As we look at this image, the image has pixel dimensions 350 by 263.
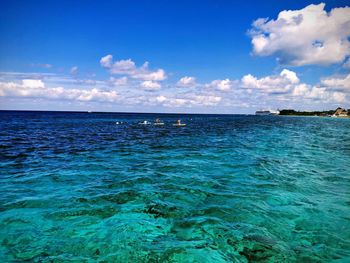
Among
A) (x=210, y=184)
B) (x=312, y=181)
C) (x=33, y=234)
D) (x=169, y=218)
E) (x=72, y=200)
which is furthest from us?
(x=312, y=181)

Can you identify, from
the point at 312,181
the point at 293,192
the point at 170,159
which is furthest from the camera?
the point at 170,159

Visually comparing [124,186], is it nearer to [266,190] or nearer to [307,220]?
[266,190]

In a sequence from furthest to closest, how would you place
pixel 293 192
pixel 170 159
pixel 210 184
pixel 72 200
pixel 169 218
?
pixel 170 159, pixel 210 184, pixel 293 192, pixel 72 200, pixel 169 218

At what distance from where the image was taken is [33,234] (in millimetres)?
7164

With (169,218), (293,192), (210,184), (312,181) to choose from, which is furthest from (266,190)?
(169,218)

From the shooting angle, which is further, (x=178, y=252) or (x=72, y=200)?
(x=72, y=200)

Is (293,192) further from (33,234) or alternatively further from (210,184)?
(33,234)

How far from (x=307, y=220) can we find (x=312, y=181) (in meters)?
5.66

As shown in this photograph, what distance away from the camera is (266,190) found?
37.7 feet

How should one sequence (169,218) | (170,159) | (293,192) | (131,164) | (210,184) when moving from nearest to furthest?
(169,218)
(293,192)
(210,184)
(131,164)
(170,159)

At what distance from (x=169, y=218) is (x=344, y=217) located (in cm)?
625

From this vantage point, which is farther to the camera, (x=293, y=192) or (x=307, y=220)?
(x=293, y=192)

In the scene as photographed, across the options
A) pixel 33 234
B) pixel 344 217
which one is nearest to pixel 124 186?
pixel 33 234

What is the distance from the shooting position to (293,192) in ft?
37.1
